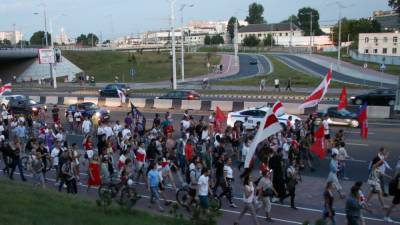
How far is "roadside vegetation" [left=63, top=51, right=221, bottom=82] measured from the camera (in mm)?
81312

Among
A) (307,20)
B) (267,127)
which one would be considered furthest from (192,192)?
(307,20)

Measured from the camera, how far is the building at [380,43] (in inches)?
4360

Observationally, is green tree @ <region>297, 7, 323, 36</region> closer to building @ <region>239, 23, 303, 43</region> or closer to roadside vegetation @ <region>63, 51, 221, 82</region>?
building @ <region>239, 23, 303, 43</region>

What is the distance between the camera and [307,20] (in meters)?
191

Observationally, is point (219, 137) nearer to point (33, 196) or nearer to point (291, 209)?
point (291, 209)

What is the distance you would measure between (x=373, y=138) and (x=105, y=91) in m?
31.2

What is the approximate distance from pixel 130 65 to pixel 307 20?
11407 cm

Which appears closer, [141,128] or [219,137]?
[219,137]

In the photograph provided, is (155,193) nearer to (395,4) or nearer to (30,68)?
(30,68)

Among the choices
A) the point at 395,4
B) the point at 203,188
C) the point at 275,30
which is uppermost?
the point at 395,4

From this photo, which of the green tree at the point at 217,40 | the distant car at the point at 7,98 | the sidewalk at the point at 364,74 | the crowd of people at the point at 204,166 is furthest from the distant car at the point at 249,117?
the green tree at the point at 217,40

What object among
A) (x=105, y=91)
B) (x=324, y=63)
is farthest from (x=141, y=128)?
→ (x=324, y=63)

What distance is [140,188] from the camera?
54.5 ft

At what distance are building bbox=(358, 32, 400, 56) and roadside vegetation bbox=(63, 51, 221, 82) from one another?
115ft
